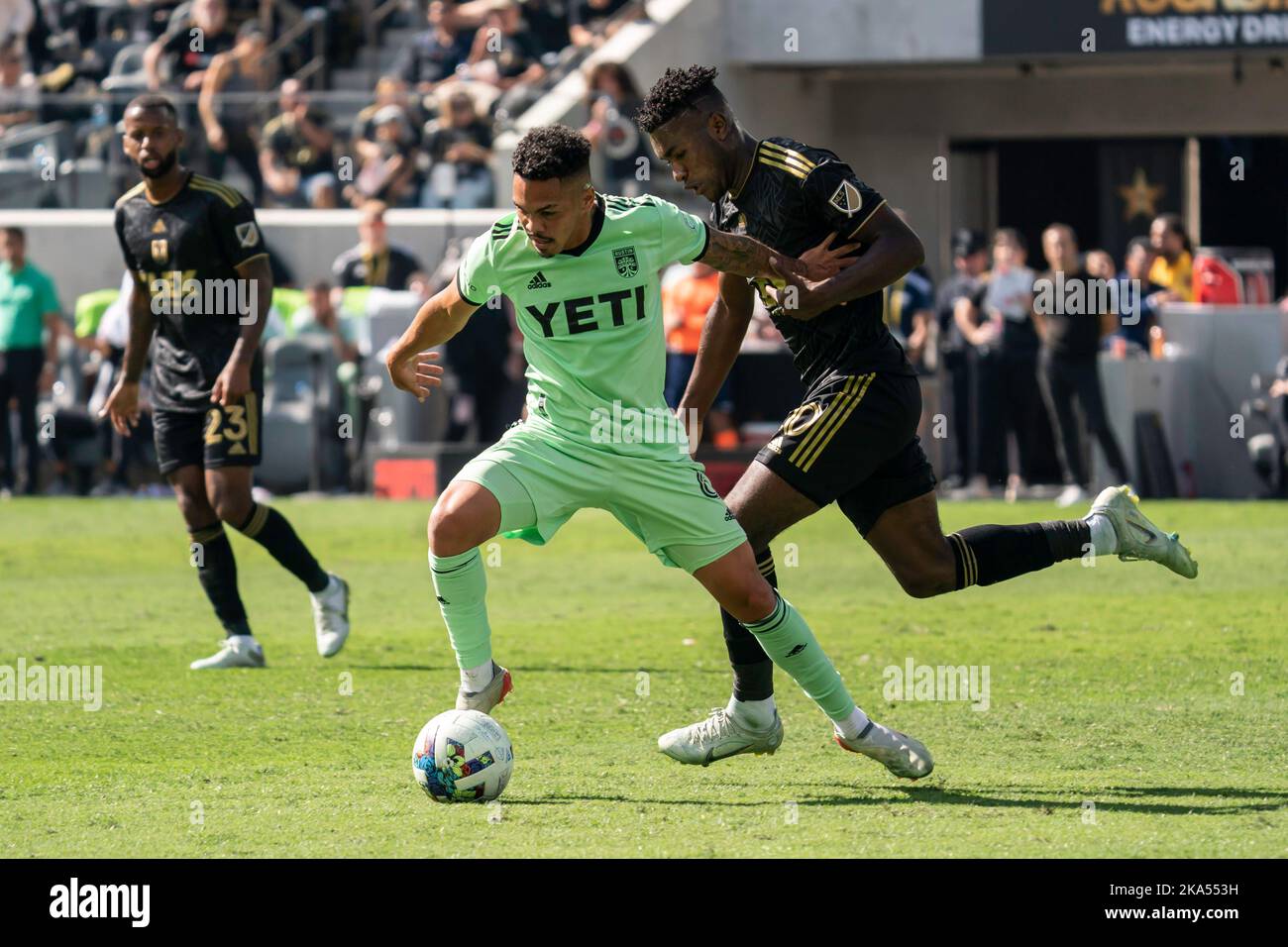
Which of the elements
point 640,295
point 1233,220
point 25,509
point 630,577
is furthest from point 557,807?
point 1233,220

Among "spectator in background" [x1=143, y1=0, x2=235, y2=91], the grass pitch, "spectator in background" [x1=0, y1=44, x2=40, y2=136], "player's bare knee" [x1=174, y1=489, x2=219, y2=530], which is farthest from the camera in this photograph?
"spectator in background" [x1=143, y1=0, x2=235, y2=91]

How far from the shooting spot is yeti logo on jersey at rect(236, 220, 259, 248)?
9742 mm

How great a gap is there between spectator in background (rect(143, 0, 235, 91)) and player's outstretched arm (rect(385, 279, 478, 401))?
1740 centimetres

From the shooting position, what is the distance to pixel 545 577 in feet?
44.1

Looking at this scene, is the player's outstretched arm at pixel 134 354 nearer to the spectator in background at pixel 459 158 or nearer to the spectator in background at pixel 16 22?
the spectator in background at pixel 459 158

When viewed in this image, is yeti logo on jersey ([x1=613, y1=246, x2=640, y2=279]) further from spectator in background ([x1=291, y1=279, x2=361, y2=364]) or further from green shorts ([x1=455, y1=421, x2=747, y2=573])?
spectator in background ([x1=291, y1=279, x2=361, y2=364])

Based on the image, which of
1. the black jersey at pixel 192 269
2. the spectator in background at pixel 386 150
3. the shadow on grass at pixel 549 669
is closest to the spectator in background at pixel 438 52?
the spectator in background at pixel 386 150

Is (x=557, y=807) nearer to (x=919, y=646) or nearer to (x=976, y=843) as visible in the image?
(x=976, y=843)

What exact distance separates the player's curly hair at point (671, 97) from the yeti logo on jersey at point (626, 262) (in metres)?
0.46

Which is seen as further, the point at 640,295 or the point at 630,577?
the point at 630,577

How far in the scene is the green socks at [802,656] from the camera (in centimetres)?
676

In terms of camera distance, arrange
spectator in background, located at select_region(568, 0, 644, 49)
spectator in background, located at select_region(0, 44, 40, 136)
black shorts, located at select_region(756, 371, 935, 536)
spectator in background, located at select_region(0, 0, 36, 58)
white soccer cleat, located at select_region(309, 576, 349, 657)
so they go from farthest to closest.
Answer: spectator in background, located at select_region(0, 0, 36, 58) → spectator in background, located at select_region(568, 0, 644, 49) → spectator in background, located at select_region(0, 44, 40, 136) → white soccer cleat, located at select_region(309, 576, 349, 657) → black shorts, located at select_region(756, 371, 935, 536)

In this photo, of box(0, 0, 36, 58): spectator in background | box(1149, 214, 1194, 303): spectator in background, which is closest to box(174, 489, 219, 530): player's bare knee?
box(1149, 214, 1194, 303): spectator in background
